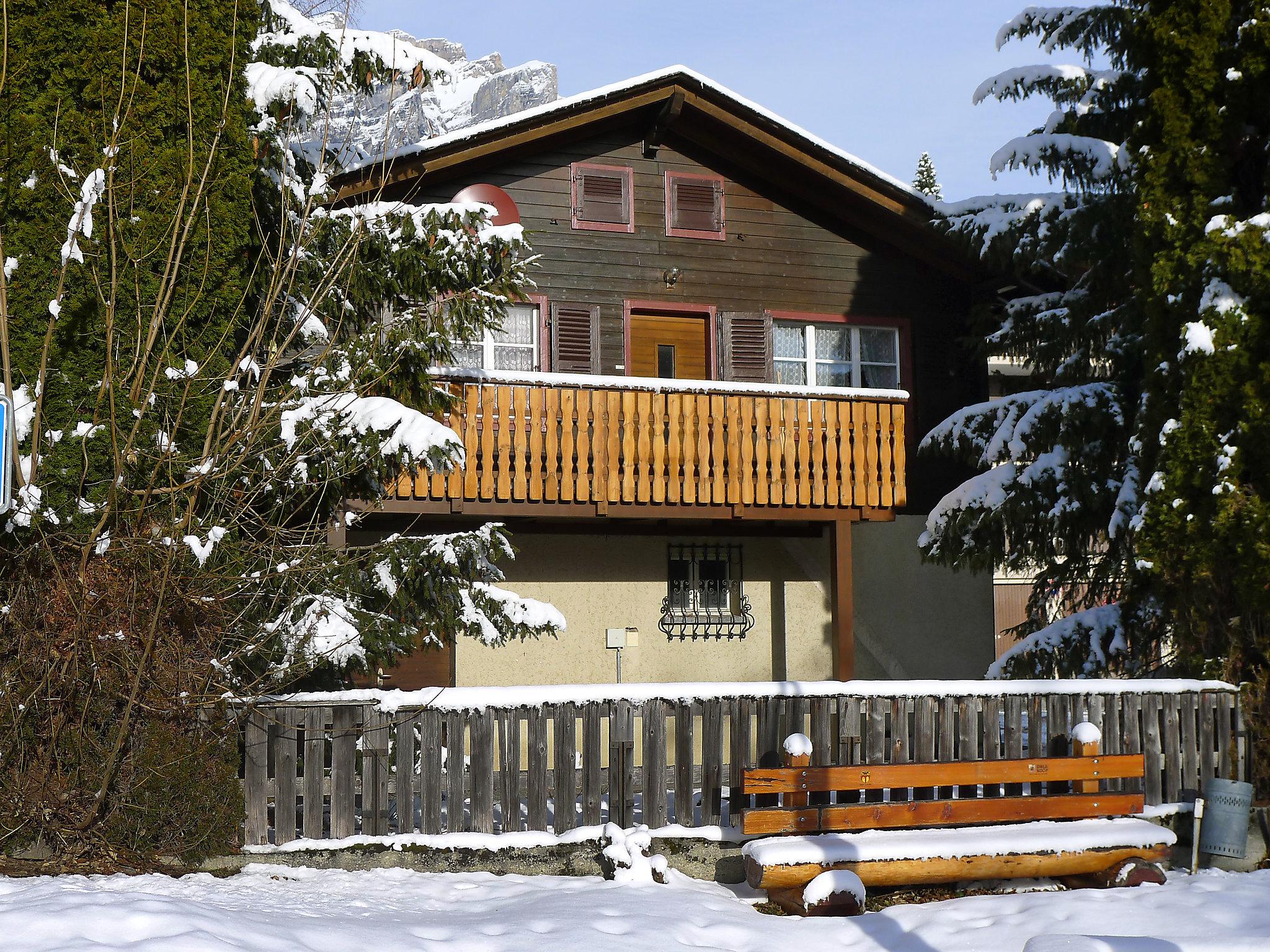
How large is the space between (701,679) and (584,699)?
704cm

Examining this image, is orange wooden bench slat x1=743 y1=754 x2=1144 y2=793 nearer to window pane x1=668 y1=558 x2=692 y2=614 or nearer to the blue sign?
the blue sign

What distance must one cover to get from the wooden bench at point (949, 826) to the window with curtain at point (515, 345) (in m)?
7.84

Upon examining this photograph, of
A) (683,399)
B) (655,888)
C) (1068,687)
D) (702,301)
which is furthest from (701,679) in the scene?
(655,888)

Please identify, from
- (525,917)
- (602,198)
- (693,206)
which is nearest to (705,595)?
(693,206)

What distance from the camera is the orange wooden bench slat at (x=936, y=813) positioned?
7.93 m

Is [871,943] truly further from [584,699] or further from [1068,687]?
[1068,687]

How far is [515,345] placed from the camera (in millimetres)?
15375

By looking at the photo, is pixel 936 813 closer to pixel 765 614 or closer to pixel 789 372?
pixel 765 614

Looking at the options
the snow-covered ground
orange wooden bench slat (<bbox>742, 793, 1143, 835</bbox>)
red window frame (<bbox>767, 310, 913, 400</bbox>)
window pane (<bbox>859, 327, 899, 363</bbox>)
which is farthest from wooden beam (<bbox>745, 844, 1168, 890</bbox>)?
window pane (<bbox>859, 327, 899, 363</bbox>)

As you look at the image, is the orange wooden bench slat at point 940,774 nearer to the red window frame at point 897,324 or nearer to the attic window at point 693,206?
the red window frame at point 897,324

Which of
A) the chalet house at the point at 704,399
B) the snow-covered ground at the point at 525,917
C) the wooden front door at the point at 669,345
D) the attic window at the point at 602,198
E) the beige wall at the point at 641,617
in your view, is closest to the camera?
the snow-covered ground at the point at 525,917

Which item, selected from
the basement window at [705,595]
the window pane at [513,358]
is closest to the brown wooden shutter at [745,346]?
the basement window at [705,595]

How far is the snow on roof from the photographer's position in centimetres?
1416

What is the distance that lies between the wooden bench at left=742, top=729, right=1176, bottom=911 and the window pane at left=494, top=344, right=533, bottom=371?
7869 mm
